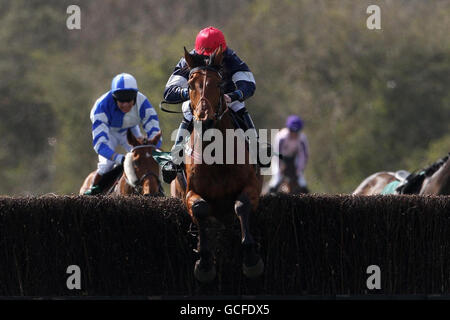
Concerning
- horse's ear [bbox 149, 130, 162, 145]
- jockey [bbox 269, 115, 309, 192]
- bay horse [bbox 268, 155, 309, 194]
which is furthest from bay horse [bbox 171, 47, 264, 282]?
jockey [bbox 269, 115, 309, 192]

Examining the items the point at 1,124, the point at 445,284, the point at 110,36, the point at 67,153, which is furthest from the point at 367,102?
the point at 445,284

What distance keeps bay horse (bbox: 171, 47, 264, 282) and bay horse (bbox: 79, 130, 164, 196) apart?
75.9 inches

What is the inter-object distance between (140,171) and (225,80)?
2.09 meters

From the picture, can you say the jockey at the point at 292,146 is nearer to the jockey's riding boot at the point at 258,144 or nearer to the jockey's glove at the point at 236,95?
the jockey's riding boot at the point at 258,144

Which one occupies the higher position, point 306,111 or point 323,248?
point 306,111

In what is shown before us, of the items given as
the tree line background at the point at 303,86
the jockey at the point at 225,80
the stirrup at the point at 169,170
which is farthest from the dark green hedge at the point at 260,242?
the tree line background at the point at 303,86

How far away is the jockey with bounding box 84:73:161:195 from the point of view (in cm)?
1080

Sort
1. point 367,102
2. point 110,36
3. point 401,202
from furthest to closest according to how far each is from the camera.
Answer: point 110,36 < point 367,102 < point 401,202

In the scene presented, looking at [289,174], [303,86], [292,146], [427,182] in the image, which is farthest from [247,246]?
[303,86]

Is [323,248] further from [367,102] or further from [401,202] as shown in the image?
[367,102]

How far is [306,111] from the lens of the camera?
3244 centimetres

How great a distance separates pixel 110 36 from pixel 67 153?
15.3 meters

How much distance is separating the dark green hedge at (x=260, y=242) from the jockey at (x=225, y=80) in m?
0.59

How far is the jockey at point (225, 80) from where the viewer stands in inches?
316
